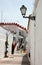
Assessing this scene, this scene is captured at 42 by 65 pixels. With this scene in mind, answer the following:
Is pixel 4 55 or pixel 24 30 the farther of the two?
pixel 24 30

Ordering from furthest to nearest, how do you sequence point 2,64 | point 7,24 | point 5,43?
point 7,24
point 5,43
point 2,64

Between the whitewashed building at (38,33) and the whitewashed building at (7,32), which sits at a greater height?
the whitewashed building at (38,33)

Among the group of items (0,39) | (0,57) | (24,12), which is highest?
(24,12)

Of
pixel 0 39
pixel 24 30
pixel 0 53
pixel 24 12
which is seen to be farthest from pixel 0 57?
pixel 24 30

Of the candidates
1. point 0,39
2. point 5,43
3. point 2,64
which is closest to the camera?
point 2,64

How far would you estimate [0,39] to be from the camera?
14148 mm

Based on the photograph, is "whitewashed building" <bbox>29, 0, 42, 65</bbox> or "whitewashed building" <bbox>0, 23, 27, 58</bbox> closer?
"whitewashed building" <bbox>29, 0, 42, 65</bbox>

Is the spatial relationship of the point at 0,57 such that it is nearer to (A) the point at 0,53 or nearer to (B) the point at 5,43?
(A) the point at 0,53

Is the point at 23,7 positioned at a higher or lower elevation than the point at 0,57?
higher

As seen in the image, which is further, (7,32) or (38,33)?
(7,32)

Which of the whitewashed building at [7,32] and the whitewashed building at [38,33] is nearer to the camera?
the whitewashed building at [38,33]

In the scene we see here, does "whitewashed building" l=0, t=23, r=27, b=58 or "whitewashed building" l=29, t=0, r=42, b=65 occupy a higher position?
"whitewashed building" l=29, t=0, r=42, b=65

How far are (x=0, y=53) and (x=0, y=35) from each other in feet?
4.36

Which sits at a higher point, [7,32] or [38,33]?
[38,33]
